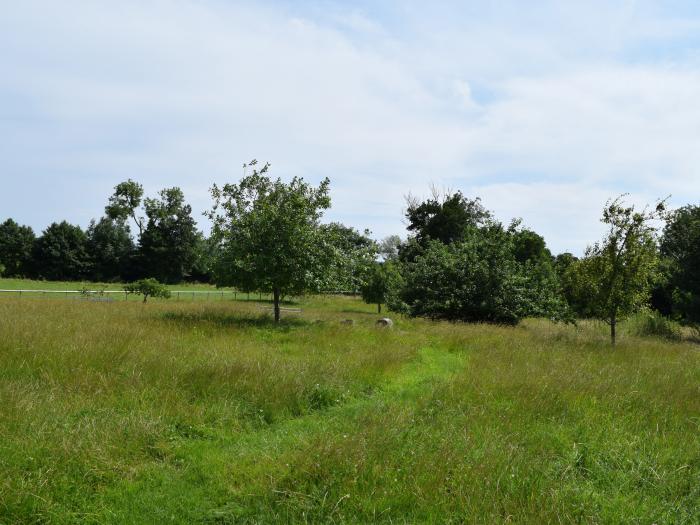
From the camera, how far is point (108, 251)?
71.7 metres

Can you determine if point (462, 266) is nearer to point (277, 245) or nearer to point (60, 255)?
point (277, 245)

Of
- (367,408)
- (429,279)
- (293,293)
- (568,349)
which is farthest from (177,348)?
(429,279)

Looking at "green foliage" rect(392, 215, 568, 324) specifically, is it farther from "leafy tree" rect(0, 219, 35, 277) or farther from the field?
"leafy tree" rect(0, 219, 35, 277)

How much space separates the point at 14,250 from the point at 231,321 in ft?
230

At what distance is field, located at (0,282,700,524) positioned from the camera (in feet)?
13.8

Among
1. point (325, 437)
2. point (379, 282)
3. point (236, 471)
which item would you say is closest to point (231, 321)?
point (325, 437)

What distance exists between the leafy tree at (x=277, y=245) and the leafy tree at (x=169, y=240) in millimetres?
58570

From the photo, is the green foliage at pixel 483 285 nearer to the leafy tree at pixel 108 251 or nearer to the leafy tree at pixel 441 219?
the leafy tree at pixel 441 219

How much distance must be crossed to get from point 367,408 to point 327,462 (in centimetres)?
226

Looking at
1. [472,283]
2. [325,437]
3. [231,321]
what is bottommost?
[325,437]

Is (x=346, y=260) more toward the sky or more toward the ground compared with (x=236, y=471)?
more toward the sky

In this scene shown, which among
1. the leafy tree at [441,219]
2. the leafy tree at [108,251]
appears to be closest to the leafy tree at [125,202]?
the leafy tree at [108,251]

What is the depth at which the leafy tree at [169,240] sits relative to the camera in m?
71.5

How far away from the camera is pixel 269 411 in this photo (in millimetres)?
6633
